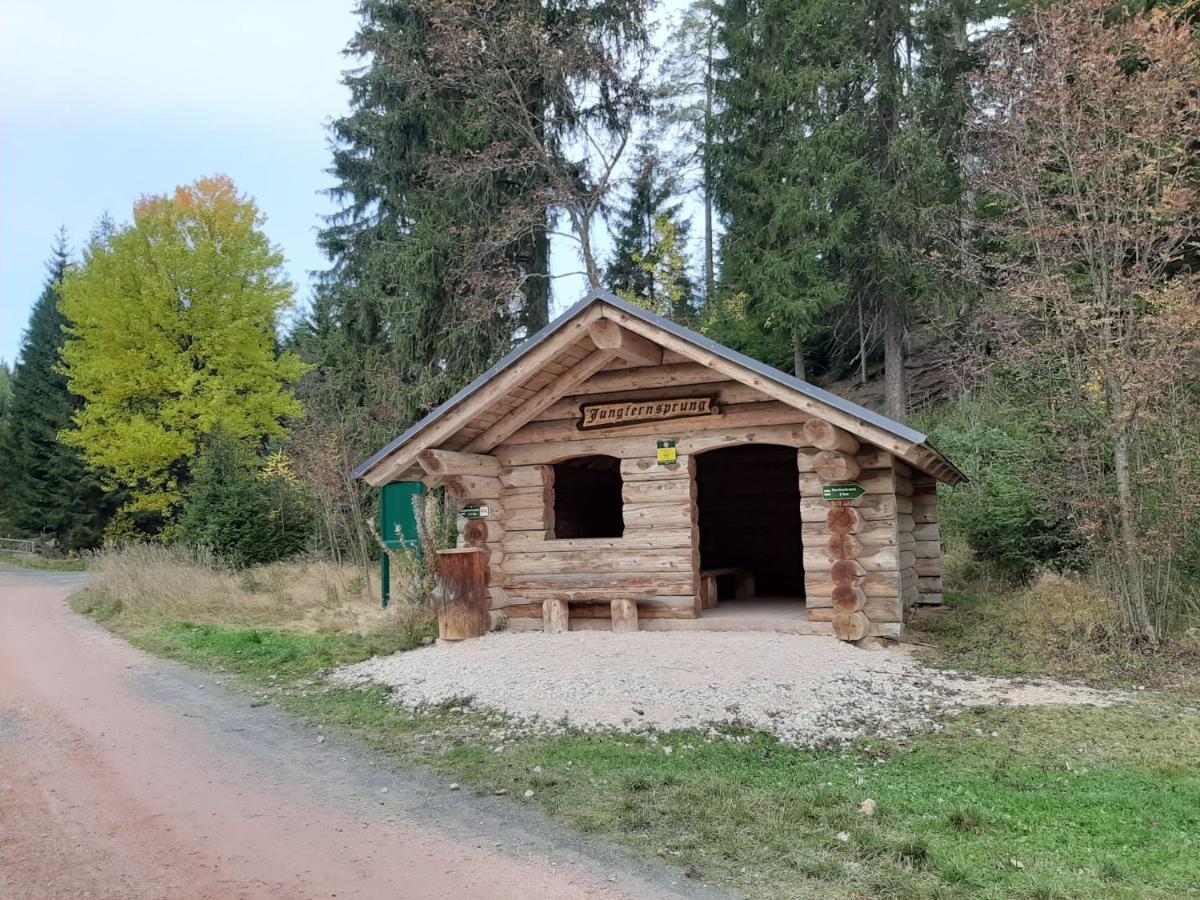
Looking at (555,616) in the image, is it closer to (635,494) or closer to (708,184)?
(635,494)

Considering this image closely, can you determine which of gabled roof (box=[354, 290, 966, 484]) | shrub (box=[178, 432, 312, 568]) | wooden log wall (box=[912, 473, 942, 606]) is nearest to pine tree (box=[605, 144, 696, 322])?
shrub (box=[178, 432, 312, 568])

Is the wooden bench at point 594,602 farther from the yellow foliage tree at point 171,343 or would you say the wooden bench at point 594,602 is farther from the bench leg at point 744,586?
Result: the yellow foliage tree at point 171,343

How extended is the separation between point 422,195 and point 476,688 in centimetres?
1588

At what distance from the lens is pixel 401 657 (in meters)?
9.09

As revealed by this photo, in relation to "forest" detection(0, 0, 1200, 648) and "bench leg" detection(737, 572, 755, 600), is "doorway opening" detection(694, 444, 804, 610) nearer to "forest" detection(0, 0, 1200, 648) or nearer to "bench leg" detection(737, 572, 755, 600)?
"bench leg" detection(737, 572, 755, 600)

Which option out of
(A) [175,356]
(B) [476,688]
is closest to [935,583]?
(B) [476,688]


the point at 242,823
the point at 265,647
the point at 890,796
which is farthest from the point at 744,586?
the point at 242,823

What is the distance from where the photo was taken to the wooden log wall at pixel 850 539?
855 cm

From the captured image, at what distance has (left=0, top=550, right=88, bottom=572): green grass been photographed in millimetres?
25547

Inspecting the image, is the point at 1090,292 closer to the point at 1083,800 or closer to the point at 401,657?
the point at 1083,800

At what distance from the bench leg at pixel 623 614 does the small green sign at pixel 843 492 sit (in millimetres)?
2491

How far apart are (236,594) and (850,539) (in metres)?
10.5

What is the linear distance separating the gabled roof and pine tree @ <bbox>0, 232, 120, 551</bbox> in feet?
77.7

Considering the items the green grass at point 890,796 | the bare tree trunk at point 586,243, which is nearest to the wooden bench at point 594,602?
the green grass at point 890,796
